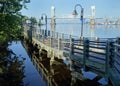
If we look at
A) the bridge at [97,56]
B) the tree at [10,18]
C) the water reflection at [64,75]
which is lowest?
the water reflection at [64,75]

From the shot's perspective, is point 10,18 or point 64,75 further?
point 64,75

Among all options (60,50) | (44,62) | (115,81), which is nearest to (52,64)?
(60,50)

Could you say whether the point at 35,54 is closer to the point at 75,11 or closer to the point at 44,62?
the point at 44,62

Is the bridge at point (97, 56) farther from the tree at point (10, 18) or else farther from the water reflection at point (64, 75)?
the tree at point (10, 18)

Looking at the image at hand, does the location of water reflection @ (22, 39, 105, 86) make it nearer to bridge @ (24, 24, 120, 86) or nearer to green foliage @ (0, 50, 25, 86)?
bridge @ (24, 24, 120, 86)


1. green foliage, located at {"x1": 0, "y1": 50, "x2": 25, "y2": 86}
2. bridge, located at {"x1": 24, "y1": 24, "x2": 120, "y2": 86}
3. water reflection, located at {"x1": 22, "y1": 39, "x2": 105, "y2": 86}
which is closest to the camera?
bridge, located at {"x1": 24, "y1": 24, "x2": 120, "y2": 86}

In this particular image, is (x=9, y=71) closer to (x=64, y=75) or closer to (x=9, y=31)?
(x=9, y=31)

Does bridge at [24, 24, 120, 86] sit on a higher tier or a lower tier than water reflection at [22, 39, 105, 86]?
higher

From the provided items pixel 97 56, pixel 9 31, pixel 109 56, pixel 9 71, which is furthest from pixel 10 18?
pixel 109 56

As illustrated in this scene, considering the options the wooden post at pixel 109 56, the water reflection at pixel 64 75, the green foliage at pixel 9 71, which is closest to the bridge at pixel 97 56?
the wooden post at pixel 109 56

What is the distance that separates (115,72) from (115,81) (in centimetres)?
97

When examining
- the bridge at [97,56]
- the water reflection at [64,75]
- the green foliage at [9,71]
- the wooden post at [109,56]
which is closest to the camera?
the bridge at [97,56]

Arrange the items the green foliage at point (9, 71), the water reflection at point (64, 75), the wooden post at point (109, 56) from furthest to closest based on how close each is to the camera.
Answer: the green foliage at point (9, 71), the water reflection at point (64, 75), the wooden post at point (109, 56)

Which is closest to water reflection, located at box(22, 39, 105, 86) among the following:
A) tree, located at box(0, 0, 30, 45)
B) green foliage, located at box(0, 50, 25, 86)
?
green foliage, located at box(0, 50, 25, 86)
